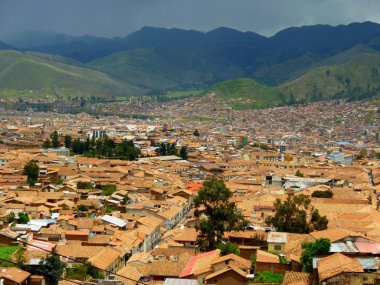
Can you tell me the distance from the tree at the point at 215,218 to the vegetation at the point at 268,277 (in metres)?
4.75

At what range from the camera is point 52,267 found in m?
20.2

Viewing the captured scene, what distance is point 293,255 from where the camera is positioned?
19.2 meters

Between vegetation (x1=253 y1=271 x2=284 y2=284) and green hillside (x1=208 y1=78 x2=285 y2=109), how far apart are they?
121694 millimetres

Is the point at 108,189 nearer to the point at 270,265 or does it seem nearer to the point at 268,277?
the point at 270,265

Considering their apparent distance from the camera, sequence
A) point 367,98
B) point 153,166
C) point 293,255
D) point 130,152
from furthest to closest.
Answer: point 367,98 → point 130,152 → point 153,166 → point 293,255

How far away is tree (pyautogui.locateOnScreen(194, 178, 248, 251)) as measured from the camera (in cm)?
2314

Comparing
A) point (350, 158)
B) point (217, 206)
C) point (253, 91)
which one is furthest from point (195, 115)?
point (217, 206)

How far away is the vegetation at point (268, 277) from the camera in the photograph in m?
17.8

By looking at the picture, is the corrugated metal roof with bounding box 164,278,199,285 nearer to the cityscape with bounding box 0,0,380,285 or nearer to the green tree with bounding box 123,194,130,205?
the cityscape with bounding box 0,0,380,285

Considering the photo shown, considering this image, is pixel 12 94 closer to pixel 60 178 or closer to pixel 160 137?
pixel 160 137

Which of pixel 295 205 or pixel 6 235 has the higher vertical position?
pixel 295 205

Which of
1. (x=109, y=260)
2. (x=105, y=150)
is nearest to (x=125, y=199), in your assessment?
(x=109, y=260)

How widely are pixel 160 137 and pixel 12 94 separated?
87346mm

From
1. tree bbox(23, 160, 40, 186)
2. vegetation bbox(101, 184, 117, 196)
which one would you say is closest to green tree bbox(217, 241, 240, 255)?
vegetation bbox(101, 184, 117, 196)
